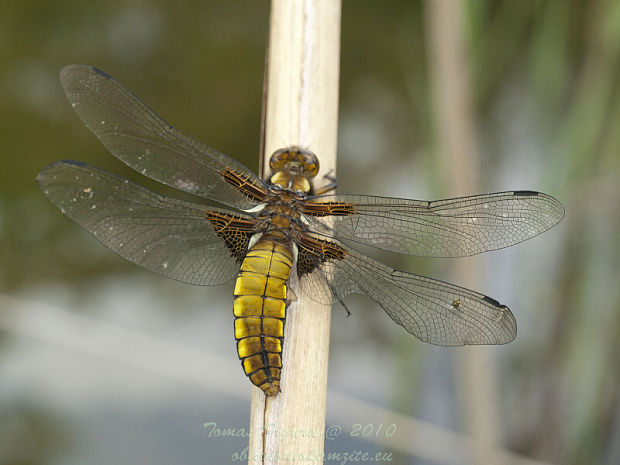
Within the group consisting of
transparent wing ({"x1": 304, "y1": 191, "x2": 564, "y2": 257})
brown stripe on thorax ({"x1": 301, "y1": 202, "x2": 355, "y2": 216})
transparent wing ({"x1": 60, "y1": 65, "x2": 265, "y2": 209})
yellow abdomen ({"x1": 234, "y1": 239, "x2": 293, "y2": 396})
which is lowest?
yellow abdomen ({"x1": 234, "y1": 239, "x2": 293, "y2": 396})

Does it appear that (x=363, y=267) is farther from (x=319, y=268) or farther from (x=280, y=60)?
(x=280, y=60)

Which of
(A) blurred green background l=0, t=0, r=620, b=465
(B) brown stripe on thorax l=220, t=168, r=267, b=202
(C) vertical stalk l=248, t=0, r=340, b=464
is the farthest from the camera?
(A) blurred green background l=0, t=0, r=620, b=465

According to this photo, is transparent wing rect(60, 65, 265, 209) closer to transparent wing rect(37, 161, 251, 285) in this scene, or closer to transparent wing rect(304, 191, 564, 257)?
transparent wing rect(37, 161, 251, 285)

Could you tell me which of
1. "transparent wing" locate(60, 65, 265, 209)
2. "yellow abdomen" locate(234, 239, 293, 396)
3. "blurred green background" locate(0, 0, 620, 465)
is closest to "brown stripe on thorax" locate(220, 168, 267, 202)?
"transparent wing" locate(60, 65, 265, 209)

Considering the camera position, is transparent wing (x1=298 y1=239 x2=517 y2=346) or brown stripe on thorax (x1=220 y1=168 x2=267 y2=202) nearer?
transparent wing (x1=298 y1=239 x2=517 y2=346)

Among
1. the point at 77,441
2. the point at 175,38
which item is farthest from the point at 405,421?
the point at 175,38

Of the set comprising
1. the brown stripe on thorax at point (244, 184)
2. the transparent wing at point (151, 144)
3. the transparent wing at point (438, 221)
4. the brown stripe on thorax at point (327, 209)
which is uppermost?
the transparent wing at point (151, 144)

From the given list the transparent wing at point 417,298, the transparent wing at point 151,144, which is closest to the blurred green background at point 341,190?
the transparent wing at point 417,298

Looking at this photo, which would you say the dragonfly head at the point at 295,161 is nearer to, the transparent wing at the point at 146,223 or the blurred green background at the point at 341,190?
the transparent wing at the point at 146,223
